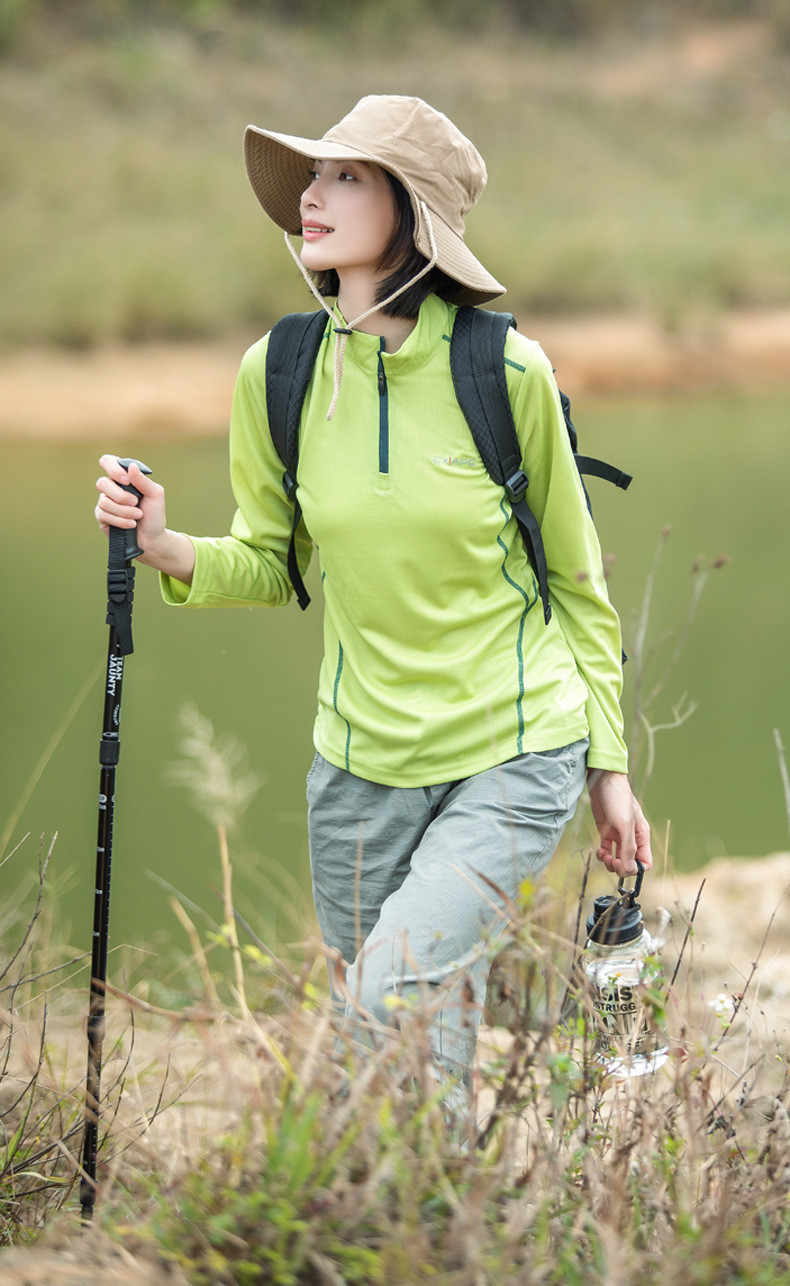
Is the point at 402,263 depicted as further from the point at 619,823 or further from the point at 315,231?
the point at 619,823

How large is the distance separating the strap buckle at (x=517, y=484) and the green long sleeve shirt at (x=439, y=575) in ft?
0.04

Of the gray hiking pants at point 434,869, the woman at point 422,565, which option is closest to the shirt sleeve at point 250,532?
the woman at point 422,565

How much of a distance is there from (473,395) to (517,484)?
0.32 ft

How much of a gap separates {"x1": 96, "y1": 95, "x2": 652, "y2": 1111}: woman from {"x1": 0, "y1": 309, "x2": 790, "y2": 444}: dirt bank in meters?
7.95

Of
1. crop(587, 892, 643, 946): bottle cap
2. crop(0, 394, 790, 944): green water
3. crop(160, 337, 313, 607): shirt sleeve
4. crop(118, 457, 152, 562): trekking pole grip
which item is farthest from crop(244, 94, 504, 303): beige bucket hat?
crop(0, 394, 790, 944): green water

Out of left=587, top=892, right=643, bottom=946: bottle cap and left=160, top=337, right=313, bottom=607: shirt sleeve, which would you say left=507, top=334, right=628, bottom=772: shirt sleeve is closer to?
left=587, top=892, right=643, bottom=946: bottle cap

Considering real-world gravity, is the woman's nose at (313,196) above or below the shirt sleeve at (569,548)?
above

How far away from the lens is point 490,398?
1.31m

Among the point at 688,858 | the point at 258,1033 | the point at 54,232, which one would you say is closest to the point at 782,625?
the point at 688,858

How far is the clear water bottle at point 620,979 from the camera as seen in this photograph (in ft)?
4.03

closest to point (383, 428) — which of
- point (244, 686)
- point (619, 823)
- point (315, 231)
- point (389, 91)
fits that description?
point (315, 231)

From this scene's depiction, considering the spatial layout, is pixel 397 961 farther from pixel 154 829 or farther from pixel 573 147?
pixel 573 147

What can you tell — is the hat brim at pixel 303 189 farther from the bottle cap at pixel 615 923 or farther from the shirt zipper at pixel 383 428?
the bottle cap at pixel 615 923

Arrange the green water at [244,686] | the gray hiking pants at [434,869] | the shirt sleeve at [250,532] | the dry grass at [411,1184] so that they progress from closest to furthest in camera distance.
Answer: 1. the dry grass at [411,1184]
2. the gray hiking pants at [434,869]
3. the shirt sleeve at [250,532]
4. the green water at [244,686]
